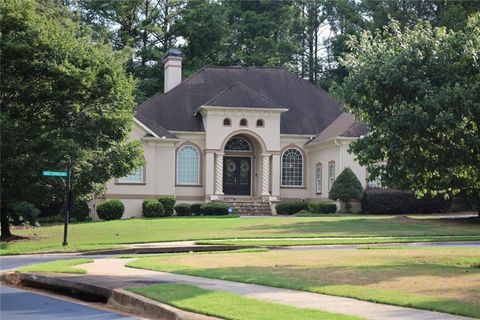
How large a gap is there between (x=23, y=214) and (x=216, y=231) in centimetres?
1122

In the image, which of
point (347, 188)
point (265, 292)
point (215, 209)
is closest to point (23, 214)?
point (215, 209)

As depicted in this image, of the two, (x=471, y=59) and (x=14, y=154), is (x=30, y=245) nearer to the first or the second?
(x=14, y=154)

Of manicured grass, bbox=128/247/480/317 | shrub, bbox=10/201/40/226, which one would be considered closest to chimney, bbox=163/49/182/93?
shrub, bbox=10/201/40/226

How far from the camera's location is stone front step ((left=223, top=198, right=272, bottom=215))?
4641 cm

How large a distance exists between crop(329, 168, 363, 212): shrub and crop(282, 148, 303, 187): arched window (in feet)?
17.3

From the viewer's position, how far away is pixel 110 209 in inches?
1732

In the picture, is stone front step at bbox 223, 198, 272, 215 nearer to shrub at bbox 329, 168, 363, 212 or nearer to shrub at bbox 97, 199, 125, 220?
shrub at bbox 329, 168, 363, 212

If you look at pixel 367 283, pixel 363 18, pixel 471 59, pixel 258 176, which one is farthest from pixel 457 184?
pixel 363 18

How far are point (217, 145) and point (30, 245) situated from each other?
20439mm

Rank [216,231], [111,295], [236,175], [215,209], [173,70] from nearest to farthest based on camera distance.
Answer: [111,295], [216,231], [215,209], [236,175], [173,70]

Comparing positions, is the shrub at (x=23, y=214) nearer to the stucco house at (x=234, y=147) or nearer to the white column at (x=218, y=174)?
the stucco house at (x=234, y=147)

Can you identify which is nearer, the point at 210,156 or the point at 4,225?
the point at 4,225

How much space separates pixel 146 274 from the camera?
58.1 feet

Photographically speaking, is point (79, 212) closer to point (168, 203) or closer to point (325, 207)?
A: point (168, 203)
